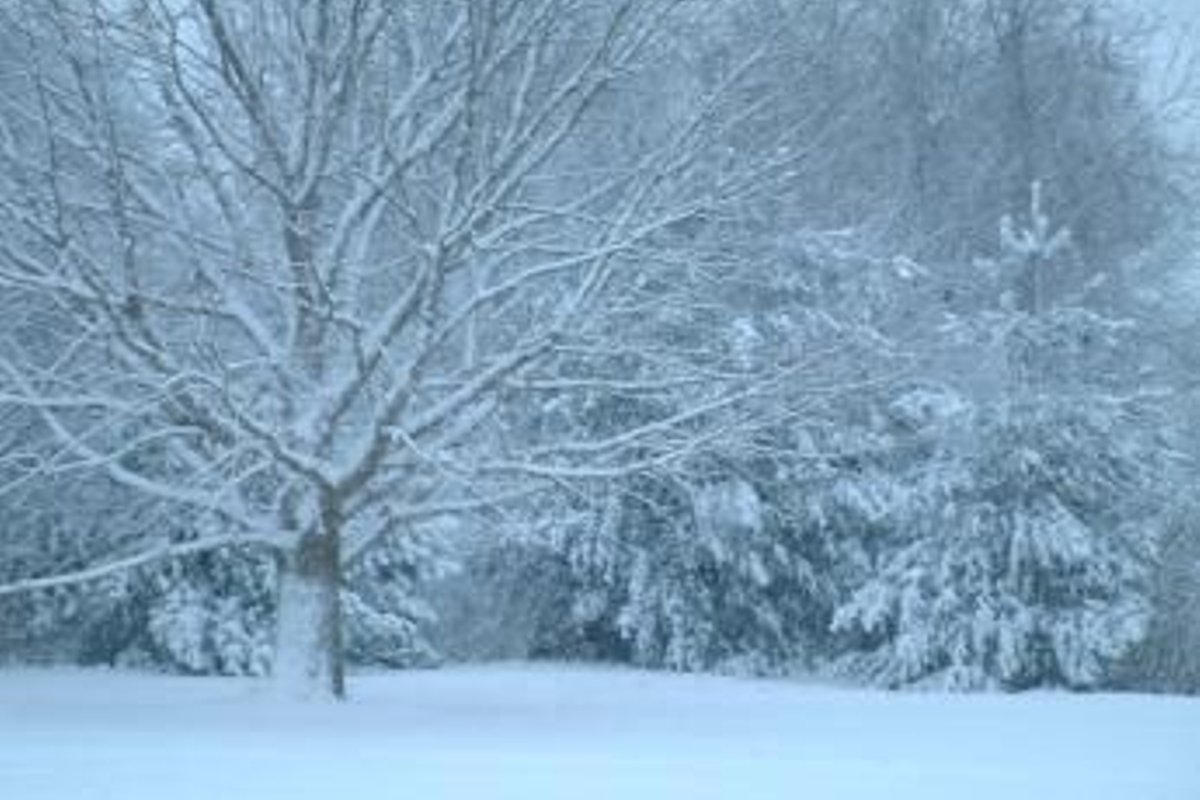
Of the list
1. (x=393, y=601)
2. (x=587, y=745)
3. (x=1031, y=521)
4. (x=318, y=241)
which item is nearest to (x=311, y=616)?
(x=318, y=241)

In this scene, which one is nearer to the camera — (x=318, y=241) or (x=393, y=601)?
(x=318, y=241)

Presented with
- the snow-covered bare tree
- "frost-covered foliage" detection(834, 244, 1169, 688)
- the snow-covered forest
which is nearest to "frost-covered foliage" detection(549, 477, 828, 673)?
the snow-covered forest

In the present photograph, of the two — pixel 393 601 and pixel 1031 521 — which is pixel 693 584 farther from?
pixel 1031 521

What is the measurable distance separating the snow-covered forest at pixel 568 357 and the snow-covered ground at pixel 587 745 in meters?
1.28

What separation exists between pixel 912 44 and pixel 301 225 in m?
15.3

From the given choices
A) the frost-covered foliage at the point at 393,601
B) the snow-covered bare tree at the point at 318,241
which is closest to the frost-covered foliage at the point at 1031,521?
the frost-covered foliage at the point at 393,601

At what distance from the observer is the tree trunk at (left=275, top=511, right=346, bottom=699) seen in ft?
45.6

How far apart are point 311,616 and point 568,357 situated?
3.02 metres

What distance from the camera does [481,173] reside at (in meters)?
12.9

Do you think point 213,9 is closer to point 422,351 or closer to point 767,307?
point 422,351

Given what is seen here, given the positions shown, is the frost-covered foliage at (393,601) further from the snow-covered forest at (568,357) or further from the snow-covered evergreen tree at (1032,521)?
the snow-covered evergreen tree at (1032,521)

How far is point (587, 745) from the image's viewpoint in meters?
11.1

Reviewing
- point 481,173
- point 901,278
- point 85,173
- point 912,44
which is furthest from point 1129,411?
point 85,173

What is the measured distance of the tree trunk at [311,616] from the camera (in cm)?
1390
